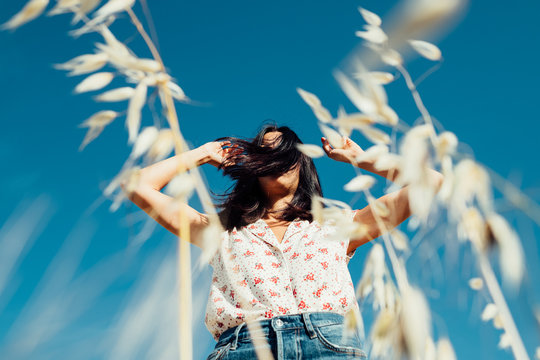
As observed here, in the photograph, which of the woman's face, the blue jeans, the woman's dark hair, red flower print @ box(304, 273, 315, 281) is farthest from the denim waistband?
the woman's face

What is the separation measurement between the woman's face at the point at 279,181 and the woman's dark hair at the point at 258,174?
0.01m

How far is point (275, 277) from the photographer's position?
1.22m

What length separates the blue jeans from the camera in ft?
3.46

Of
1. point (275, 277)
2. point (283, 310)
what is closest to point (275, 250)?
point (275, 277)

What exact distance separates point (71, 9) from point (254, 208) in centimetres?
109

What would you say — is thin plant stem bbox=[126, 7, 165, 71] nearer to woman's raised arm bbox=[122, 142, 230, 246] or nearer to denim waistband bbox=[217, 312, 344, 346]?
woman's raised arm bbox=[122, 142, 230, 246]

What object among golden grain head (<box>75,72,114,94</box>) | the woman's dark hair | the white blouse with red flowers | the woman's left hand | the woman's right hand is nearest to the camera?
golden grain head (<box>75,72,114,94</box>)

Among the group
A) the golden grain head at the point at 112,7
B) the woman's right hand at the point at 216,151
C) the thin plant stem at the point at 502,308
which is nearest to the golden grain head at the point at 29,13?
the golden grain head at the point at 112,7

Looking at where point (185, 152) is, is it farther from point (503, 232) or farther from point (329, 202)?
point (503, 232)

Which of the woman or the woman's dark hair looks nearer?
the woman

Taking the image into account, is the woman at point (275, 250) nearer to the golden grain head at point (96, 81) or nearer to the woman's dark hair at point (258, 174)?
the woman's dark hair at point (258, 174)

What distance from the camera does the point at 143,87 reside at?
43 centimetres

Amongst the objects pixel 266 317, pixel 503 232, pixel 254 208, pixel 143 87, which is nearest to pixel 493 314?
pixel 503 232

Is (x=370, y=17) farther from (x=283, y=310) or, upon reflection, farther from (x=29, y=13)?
(x=283, y=310)
